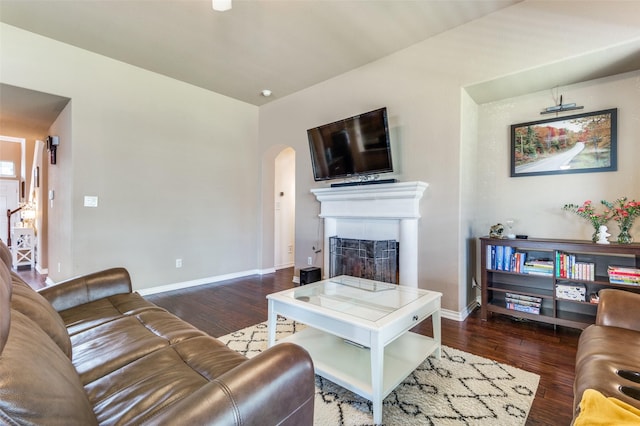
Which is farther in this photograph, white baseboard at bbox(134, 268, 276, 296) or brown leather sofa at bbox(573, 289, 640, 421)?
white baseboard at bbox(134, 268, 276, 296)

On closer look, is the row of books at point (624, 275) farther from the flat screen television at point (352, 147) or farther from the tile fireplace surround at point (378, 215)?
the flat screen television at point (352, 147)

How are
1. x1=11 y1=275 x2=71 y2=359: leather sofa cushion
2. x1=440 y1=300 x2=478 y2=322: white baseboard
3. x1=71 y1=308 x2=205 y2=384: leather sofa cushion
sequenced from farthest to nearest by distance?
x1=440 y1=300 x2=478 y2=322: white baseboard
x1=71 y1=308 x2=205 y2=384: leather sofa cushion
x1=11 y1=275 x2=71 y2=359: leather sofa cushion

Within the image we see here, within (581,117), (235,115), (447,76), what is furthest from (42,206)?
(581,117)

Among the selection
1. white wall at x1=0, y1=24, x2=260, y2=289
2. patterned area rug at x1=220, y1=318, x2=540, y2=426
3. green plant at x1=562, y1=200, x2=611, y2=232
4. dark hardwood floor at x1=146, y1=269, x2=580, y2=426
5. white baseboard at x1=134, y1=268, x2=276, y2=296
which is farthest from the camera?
white baseboard at x1=134, y1=268, x2=276, y2=296

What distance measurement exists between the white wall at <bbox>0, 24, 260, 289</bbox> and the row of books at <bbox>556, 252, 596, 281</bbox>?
398 centimetres

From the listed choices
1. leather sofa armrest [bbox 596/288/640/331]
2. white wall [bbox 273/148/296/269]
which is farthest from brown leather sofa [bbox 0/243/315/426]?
white wall [bbox 273/148/296/269]

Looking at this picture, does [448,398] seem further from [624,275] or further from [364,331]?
[624,275]

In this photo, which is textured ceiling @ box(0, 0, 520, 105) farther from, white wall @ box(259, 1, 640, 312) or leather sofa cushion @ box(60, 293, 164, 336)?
leather sofa cushion @ box(60, 293, 164, 336)

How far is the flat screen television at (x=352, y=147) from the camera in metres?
3.20

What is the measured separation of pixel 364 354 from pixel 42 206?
223 inches

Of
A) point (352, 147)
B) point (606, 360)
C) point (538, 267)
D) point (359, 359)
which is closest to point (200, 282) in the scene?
point (352, 147)

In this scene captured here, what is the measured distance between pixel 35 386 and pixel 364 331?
1258 millimetres

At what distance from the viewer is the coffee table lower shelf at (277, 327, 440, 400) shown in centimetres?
157

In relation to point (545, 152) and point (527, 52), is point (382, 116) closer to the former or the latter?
point (527, 52)
